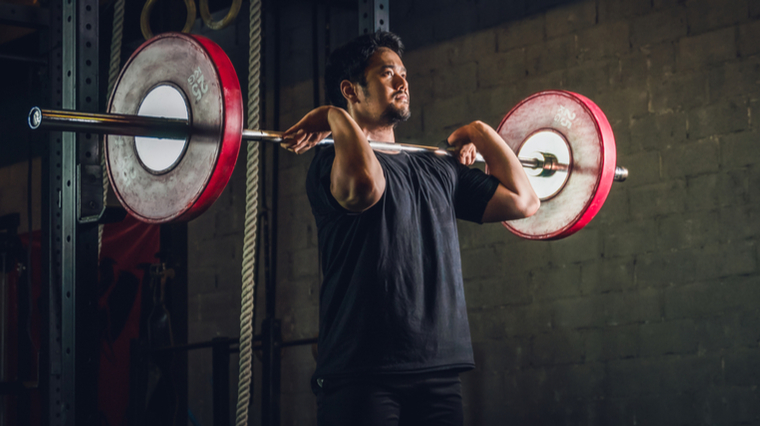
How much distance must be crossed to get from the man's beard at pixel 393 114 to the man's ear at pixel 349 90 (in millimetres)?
97

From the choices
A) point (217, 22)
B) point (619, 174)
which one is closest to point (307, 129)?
point (217, 22)

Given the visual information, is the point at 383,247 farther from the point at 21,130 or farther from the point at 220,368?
the point at 21,130

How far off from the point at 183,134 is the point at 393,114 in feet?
1.67

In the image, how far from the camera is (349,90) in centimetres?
203

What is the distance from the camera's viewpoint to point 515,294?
404 cm

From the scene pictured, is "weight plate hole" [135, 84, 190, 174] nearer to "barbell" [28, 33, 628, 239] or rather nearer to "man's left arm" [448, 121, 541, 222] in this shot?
"barbell" [28, 33, 628, 239]

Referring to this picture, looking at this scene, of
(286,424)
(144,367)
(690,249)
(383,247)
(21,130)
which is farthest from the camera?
(21,130)

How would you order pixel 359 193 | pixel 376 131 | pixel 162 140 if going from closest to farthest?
1. pixel 359 193
2. pixel 162 140
3. pixel 376 131

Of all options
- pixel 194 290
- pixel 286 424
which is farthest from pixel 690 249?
pixel 194 290

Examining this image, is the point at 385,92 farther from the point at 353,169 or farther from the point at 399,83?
the point at 353,169

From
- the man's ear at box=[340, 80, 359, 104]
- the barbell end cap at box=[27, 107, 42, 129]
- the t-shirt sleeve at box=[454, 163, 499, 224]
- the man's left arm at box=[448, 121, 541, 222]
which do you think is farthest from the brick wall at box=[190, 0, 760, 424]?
the barbell end cap at box=[27, 107, 42, 129]

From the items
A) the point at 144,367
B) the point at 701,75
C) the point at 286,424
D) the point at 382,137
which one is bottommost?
the point at 286,424

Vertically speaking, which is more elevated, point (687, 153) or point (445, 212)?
point (687, 153)

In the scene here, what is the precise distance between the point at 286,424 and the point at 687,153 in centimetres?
290
